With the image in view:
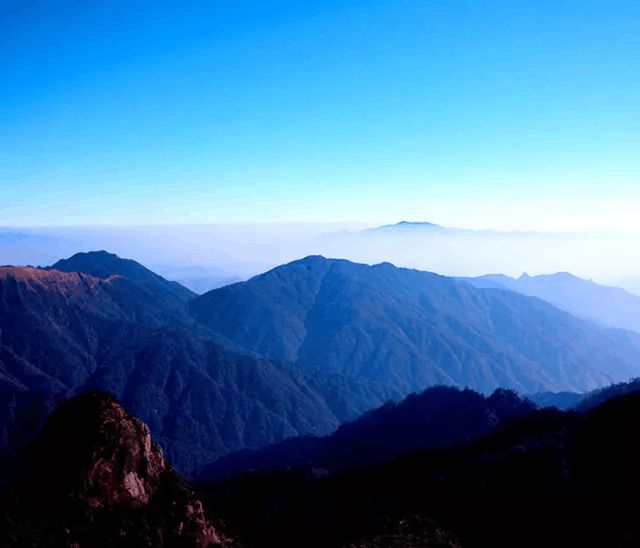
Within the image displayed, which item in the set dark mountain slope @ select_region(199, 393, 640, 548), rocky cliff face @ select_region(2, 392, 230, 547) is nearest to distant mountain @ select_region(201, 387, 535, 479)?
dark mountain slope @ select_region(199, 393, 640, 548)

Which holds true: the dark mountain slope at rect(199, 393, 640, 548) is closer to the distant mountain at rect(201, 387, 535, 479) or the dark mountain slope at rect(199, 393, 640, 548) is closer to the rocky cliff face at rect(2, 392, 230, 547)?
the rocky cliff face at rect(2, 392, 230, 547)

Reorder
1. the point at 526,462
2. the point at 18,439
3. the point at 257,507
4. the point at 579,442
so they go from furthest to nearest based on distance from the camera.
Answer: the point at 18,439, the point at 257,507, the point at 526,462, the point at 579,442

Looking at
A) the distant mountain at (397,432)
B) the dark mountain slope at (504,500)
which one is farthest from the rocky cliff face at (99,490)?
the distant mountain at (397,432)

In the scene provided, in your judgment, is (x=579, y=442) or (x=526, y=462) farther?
(x=526, y=462)

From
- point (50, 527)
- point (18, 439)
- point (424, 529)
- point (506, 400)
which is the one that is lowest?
point (18, 439)

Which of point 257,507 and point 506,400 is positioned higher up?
point 257,507

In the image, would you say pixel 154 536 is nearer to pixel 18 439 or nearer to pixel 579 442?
pixel 579 442

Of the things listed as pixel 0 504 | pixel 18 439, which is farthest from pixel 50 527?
pixel 18 439
